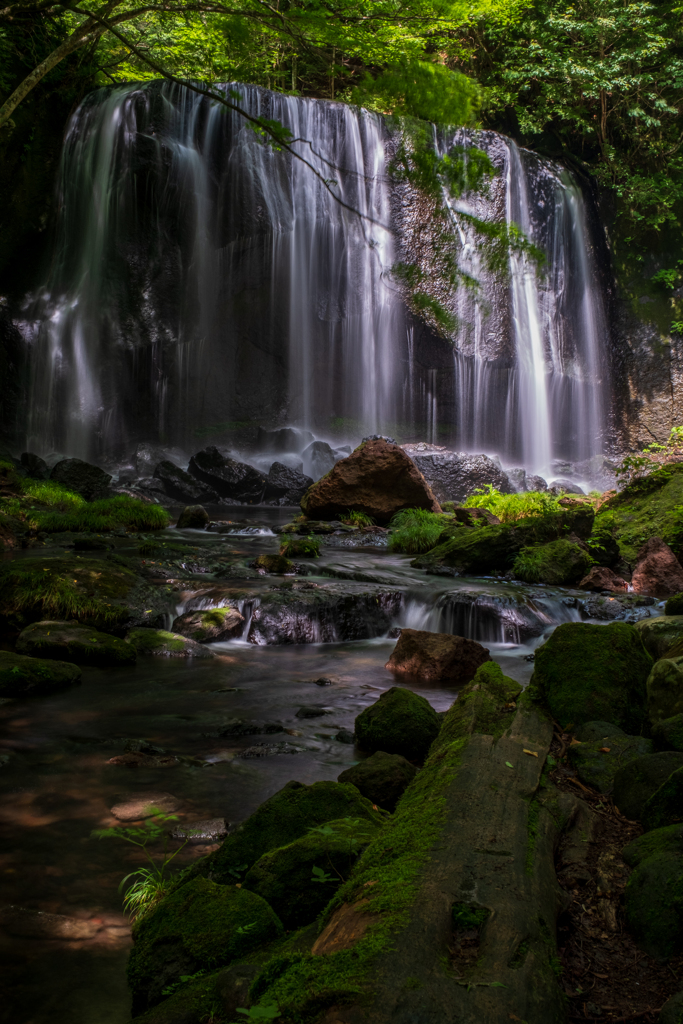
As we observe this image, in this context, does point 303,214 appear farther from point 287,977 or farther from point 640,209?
point 287,977

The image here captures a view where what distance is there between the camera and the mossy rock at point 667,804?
2338mm

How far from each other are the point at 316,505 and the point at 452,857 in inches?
477

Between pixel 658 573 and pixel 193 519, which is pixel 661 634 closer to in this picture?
pixel 658 573

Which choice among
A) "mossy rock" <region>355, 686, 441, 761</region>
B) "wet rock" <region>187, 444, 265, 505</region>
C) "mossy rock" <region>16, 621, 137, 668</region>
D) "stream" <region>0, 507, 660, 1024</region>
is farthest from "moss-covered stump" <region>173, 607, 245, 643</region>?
"wet rock" <region>187, 444, 265, 505</region>

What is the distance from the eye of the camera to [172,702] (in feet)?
16.7

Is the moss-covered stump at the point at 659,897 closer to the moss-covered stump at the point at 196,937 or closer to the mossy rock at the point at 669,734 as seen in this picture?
the mossy rock at the point at 669,734

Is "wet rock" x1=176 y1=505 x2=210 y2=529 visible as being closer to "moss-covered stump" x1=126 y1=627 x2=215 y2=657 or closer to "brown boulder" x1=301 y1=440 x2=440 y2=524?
"brown boulder" x1=301 y1=440 x2=440 y2=524

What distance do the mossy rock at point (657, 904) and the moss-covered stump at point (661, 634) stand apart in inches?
110

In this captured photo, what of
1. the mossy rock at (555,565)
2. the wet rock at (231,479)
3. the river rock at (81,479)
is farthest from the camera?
the wet rock at (231,479)

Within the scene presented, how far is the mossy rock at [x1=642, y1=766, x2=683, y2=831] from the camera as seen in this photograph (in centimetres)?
234

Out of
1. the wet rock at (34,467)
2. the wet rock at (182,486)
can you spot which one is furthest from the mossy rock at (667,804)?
the wet rock at (182,486)

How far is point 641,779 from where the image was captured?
2.62m

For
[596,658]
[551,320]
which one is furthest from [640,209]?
[596,658]

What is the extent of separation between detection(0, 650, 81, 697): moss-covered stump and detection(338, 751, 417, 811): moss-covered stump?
280cm
